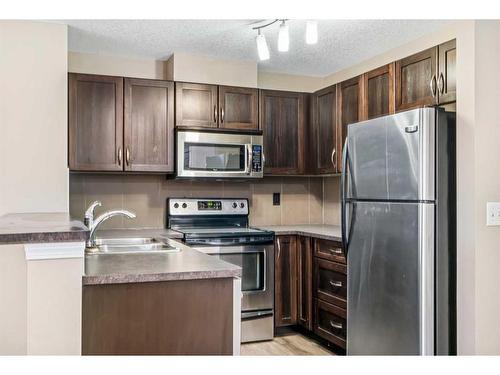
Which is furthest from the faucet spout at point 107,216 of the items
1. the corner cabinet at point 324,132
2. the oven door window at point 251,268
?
the corner cabinet at point 324,132

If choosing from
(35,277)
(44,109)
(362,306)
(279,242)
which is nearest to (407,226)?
(362,306)

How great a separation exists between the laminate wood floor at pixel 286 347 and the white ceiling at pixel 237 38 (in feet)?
7.39

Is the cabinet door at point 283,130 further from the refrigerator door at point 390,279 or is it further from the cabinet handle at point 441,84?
the cabinet handle at point 441,84

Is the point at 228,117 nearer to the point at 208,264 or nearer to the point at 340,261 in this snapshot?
the point at 340,261

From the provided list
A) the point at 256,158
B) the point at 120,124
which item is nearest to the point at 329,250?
the point at 256,158

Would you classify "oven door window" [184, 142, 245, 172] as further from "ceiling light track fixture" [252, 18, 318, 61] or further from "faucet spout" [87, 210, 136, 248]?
"faucet spout" [87, 210, 136, 248]

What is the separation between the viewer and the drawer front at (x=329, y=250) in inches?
129

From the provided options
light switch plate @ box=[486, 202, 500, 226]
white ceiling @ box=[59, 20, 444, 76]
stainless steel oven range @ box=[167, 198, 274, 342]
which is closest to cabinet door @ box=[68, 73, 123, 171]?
white ceiling @ box=[59, 20, 444, 76]

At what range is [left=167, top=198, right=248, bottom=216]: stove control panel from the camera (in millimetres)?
3883

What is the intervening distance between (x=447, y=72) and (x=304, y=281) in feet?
6.14

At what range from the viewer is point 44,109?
10.2 feet

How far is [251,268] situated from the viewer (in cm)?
357
